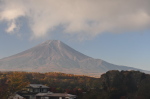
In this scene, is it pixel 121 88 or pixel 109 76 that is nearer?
pixel 121 88

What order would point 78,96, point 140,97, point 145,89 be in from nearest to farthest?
point 140,97 → point 145,89 → point 78,96

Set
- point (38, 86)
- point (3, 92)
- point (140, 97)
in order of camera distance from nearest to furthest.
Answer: point (3, 92), point (140, 97), point (38, 86)

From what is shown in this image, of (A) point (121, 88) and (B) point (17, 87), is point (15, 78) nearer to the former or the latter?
(B) point (17, 87)

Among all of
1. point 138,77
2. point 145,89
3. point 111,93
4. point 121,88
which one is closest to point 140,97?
point 145,89

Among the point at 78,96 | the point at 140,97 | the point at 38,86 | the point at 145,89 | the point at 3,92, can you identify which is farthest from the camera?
the point at 38,86

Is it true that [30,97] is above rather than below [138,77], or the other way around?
below

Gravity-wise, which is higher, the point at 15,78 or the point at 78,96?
the point at 15,78

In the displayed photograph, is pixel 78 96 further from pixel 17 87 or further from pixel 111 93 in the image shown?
pixel 17 87

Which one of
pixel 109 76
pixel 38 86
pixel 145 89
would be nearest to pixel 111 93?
pixel 145 89

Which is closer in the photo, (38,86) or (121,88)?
(121,88)
